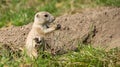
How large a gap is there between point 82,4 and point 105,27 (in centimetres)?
239

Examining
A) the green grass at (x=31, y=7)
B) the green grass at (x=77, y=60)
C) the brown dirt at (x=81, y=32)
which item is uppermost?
the green grass at (x=31, y=7)

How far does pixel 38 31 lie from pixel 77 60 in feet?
3.04

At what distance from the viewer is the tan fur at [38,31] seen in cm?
766

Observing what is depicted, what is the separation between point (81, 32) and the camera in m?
8.78

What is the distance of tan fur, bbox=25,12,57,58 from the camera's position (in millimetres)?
7660

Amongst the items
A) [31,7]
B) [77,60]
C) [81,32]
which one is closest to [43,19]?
[81,32]

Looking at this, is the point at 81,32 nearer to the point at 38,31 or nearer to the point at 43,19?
the point at 43,19

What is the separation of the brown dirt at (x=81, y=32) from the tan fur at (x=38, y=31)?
39 centimetres

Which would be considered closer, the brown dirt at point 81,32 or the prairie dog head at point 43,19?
the prairie dog head at point 43,19

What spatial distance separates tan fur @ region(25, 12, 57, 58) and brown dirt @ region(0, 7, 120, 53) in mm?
390

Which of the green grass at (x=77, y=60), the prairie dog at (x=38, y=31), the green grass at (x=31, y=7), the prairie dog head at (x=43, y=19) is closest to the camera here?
the green grass at (x=77, y=60)

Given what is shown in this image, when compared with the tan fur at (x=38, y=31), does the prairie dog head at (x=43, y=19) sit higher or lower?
higher

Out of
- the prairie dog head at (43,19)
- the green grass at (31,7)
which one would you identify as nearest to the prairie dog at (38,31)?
the prairie dog head at (43,19)

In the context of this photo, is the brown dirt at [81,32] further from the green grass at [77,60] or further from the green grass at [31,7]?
the green grass at [31,7]
